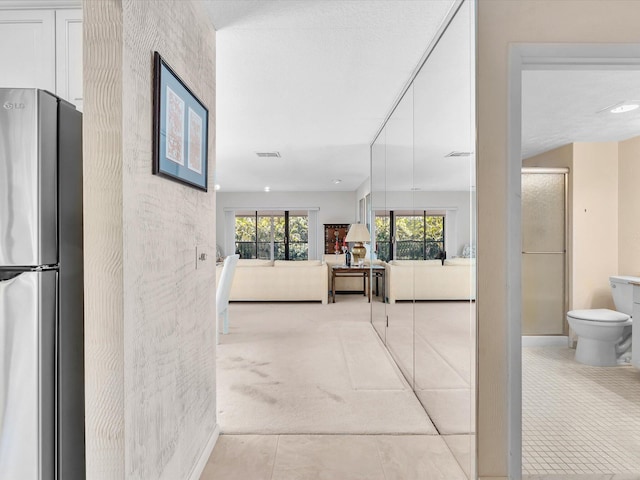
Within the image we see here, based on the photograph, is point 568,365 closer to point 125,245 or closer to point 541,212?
point 541,212

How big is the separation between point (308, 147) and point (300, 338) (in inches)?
100

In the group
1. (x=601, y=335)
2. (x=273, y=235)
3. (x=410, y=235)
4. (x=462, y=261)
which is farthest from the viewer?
(x=273, y=235)

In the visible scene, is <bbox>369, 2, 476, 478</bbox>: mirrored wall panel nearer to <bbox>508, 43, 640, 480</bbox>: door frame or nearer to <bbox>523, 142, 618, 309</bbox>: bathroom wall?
<bbox>508, 43, 640, 480</bbox>: door frame

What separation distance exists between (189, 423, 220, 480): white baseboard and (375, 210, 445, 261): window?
5.39 ft

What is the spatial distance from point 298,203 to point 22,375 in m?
9.71

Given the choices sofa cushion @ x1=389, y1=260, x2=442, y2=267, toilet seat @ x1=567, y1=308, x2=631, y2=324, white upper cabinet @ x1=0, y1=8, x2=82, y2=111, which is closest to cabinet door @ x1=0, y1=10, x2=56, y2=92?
white upper cabinet @ x1=0, y1=8, x2=82, y2=111

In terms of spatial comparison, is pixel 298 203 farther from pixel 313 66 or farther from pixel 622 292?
pixel 622 292

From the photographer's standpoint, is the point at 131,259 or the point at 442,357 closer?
the point at 131,259

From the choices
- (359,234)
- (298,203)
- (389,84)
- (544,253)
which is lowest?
(544,253)

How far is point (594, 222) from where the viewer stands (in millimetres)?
3398

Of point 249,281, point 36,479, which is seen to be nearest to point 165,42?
point 36,479

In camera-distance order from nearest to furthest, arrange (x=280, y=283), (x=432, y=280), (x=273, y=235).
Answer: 1. (x=432, y=280)
2. (x=280, y=283)
3. (x=273, y=235)

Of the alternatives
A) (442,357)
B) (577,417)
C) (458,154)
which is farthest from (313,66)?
(577,417)

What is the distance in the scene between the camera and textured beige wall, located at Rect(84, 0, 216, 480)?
121 centimetres
